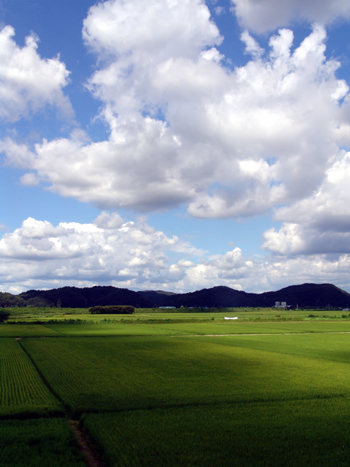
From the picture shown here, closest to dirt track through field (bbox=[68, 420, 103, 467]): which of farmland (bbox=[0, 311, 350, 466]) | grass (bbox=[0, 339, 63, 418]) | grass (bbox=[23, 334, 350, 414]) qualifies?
farmland (bbox=[0, 311, 350, 466])

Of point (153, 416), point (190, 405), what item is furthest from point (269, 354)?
point (153, 416)

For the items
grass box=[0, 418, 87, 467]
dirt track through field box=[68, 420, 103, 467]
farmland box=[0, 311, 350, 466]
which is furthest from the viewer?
farmland box=[0, 311, 350, 466]

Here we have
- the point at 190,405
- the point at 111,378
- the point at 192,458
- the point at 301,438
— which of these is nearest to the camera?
the point at 192,458

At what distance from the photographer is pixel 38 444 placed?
12.5 m

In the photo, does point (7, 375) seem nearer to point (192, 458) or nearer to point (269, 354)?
point (192, 458)

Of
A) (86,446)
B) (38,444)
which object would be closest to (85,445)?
(86,446)

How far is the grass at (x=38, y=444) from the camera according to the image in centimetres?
1112

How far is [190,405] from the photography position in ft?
56.2

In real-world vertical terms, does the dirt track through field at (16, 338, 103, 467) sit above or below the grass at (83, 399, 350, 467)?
below

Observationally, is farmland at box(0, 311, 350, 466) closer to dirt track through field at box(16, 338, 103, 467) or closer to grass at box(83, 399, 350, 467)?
grass at box(83, 399, 350, 467)

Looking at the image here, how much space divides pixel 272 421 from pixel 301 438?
6.56 ft

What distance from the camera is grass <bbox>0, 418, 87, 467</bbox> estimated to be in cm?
1112

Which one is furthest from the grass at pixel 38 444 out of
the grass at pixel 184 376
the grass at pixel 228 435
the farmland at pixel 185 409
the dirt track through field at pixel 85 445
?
the grass at pixel 184 376

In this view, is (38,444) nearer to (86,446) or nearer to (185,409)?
(86,446)
